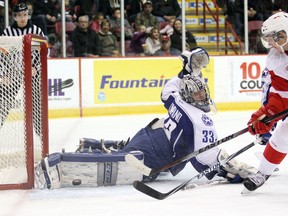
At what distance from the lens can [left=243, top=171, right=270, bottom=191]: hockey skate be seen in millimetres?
4074

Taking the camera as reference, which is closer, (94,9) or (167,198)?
(167,198)

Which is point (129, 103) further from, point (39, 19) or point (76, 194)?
point (76, 194)

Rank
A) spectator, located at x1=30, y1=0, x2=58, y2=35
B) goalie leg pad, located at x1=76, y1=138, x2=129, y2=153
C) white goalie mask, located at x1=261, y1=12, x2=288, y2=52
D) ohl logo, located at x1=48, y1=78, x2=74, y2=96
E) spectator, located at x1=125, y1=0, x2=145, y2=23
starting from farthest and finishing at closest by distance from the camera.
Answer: spectator, located at x1=125, y1=0, x2=145, y2=23 → spectator, located at x1=30, y1=0, x2=58, y2=35 → ohl logo, located at x1=48, y1=78, x2=74, y2=96 → goalie leg pad, located at x1=76, y1=138, x2=129, y2=153 → white goalie mask, located at x1=261, y1=12, x2=288, y2=52

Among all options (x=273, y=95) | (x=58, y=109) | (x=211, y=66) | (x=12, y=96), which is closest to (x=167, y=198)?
(x=273, y=95)

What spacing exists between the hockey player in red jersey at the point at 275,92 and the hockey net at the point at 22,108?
1169 millimetres

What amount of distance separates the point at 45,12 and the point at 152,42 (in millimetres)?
1273

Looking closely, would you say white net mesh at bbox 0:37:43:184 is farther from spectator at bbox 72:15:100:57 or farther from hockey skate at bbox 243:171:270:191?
spectator at bbox 72:15:100:57

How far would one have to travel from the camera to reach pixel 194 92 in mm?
4352

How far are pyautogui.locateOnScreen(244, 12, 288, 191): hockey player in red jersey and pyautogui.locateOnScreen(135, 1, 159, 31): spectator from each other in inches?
213

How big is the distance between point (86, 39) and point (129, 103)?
0.90 m

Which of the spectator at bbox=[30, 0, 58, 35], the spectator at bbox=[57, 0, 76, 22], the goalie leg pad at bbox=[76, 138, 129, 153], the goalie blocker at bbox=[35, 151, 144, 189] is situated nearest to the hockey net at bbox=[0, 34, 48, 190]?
the goalie blocker at bbox=[35, 151, 144, 189]

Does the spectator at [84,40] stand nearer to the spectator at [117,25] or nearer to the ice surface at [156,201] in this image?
the spectator at [117,25]

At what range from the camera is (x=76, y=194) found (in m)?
4.21

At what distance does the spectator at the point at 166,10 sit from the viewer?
31.3 feet
